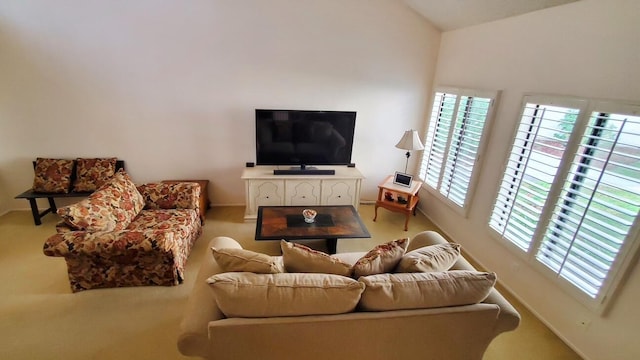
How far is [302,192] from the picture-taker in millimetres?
3828

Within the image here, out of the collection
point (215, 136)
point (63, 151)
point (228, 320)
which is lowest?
point (228, 320)

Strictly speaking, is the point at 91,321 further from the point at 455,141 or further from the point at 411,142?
the point at 455,141

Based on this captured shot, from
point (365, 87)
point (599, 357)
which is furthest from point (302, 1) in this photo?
point (599, 357)

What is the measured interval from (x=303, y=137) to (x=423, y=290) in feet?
8.72

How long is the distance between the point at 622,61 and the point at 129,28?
4.60m

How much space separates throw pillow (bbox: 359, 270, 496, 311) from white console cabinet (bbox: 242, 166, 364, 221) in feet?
7.59

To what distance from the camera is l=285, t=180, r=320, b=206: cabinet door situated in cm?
377

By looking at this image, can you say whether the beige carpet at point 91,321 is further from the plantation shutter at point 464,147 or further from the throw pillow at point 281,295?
the plantation shutter at point 464,147

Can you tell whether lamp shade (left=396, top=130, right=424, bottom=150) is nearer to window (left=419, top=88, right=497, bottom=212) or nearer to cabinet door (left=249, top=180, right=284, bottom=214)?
window (left=419, top=88, right=497, bottom=212)

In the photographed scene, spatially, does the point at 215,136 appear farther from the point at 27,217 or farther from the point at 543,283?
the point at 543,283

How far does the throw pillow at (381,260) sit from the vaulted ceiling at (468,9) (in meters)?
2.33

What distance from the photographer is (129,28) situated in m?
3.29

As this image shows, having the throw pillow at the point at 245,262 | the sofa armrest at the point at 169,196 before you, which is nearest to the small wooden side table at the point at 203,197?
the sofa armrest at the point at 169,196

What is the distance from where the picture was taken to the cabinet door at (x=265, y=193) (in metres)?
3.70
